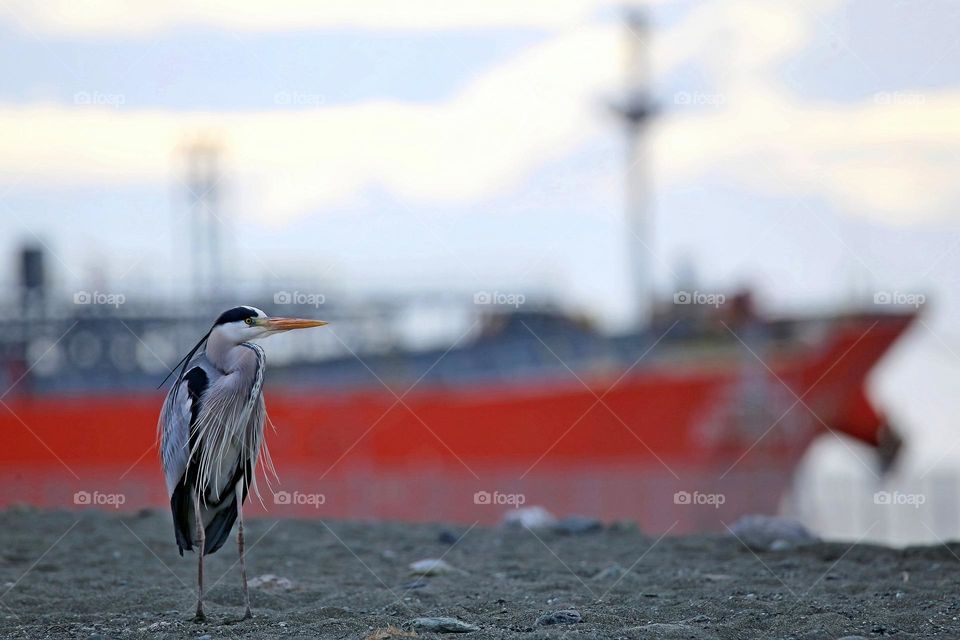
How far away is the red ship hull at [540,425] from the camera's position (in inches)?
896

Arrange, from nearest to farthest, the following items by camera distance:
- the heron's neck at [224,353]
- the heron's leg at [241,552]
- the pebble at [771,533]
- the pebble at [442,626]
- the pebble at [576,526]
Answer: the pebble at [442,626], the heron's leg at [241,552], the heron's neck at [224,353], the pebble at [771,533], the pebble at [576,526]

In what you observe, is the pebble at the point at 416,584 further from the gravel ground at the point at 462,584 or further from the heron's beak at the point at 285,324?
the heron's beak at the point at 285,324

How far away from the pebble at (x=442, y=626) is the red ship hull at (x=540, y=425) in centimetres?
1454

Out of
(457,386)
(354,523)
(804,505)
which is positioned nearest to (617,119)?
(457,386)

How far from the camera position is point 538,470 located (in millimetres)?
22125

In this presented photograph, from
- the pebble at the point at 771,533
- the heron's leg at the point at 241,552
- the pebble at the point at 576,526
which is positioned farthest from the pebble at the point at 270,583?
the pebble at the point at 771,533

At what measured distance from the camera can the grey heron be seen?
24.6 ft

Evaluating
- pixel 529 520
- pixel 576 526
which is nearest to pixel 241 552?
pixel 576 526

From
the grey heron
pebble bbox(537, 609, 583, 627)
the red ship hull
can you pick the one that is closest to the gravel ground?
pebble bbox(537, 609, 583, 627)

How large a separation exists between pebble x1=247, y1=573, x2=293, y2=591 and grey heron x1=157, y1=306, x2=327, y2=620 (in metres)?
0.64

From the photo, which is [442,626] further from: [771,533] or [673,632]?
[771,533]

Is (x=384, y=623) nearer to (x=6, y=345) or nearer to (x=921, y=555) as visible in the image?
(x=921, y=555)

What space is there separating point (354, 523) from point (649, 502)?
8.90 m

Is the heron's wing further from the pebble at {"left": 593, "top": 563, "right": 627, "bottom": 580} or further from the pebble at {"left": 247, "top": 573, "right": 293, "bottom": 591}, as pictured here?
the pebble at {"left": 593, "top": 563, "right": 627, "bottom": 580}
